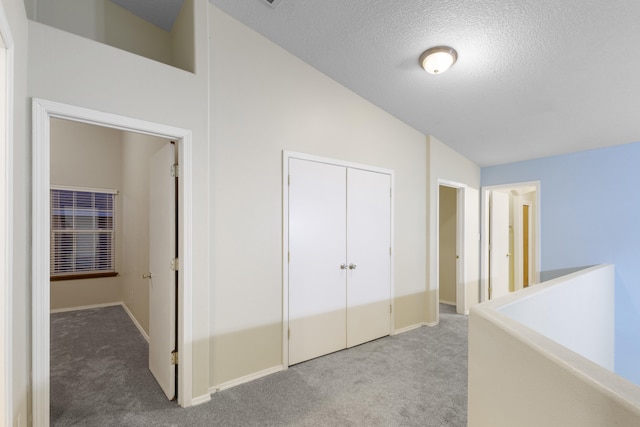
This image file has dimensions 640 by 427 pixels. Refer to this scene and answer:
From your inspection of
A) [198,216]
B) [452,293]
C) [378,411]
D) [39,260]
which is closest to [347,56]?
[198,216]

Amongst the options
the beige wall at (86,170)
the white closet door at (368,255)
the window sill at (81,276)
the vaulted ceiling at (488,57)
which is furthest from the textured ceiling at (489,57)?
the window sill at (81,276)

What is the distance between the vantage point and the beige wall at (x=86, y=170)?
4.74m

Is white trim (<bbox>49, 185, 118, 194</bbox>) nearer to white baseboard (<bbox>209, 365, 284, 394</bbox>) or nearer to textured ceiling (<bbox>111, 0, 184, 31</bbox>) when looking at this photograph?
textured ceiling (<bbox>111, 0, 184, 31</bbox>)

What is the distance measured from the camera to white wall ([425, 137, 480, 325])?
4051mm

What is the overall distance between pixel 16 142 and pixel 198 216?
1043mm

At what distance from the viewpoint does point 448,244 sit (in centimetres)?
519

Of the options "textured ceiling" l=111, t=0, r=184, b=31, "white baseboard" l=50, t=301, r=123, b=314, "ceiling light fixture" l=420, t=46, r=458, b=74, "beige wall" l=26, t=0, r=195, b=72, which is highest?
"textured ceiling" l=111, t=0, r=184, b=31

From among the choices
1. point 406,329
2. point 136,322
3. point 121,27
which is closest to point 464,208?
point 406,329

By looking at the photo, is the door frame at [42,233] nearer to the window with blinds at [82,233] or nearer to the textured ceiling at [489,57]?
the textured ceiling at [489,57]

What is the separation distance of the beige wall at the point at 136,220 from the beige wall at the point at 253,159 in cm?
112

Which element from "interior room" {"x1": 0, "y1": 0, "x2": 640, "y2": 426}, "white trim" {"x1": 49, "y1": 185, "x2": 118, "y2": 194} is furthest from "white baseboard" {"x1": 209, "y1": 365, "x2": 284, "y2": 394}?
"white trim" {"x1": 49, "y1": 185, "x2": 118, "y2": 194}

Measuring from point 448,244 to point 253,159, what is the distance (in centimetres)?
399

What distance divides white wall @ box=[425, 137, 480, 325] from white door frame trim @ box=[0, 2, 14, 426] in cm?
395

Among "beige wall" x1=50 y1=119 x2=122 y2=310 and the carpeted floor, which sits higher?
"beige wall" x1=50 y1=119 x2=122 y2=310
